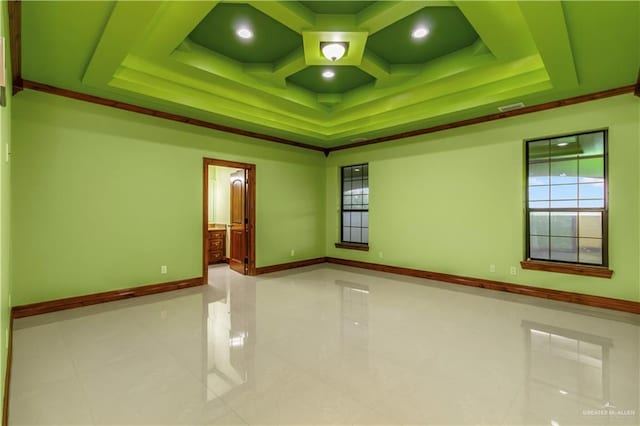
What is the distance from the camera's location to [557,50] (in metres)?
2.93

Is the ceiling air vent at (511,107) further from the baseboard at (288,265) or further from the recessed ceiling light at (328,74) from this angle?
the baseboard at (288,265)

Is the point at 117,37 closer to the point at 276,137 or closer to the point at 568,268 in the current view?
the point at 276,137

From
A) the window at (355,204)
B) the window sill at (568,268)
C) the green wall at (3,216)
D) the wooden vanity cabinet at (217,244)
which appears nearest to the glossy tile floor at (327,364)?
the green wall at (3,216)

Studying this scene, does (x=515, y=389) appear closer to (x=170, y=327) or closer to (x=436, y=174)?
(x=170, y=327)

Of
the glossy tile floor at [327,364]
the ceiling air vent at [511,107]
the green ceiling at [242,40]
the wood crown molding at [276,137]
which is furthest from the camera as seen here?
the ceiling air vent at [511,107]

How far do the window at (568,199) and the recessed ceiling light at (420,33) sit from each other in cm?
250

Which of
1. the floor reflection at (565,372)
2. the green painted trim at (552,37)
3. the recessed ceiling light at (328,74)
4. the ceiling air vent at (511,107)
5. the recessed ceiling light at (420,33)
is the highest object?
the recessed ceiling light at (328,74)

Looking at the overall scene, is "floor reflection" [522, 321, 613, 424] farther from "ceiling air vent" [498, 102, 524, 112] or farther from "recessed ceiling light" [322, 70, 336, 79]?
"recessed ceiling light" [322, 70, 336, 79]

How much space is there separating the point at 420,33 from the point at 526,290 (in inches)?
152

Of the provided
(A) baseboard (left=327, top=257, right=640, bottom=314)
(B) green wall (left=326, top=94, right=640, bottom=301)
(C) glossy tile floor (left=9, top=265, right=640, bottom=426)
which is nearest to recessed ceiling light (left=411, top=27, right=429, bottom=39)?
(B) green wall (left=326, top=94, right=640, bottom=301)

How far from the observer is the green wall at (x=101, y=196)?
3.68 m

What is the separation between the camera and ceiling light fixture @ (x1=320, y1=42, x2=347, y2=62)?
3358mm

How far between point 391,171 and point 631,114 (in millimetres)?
3432

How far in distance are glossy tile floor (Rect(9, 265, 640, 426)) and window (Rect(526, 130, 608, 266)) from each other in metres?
0.91
